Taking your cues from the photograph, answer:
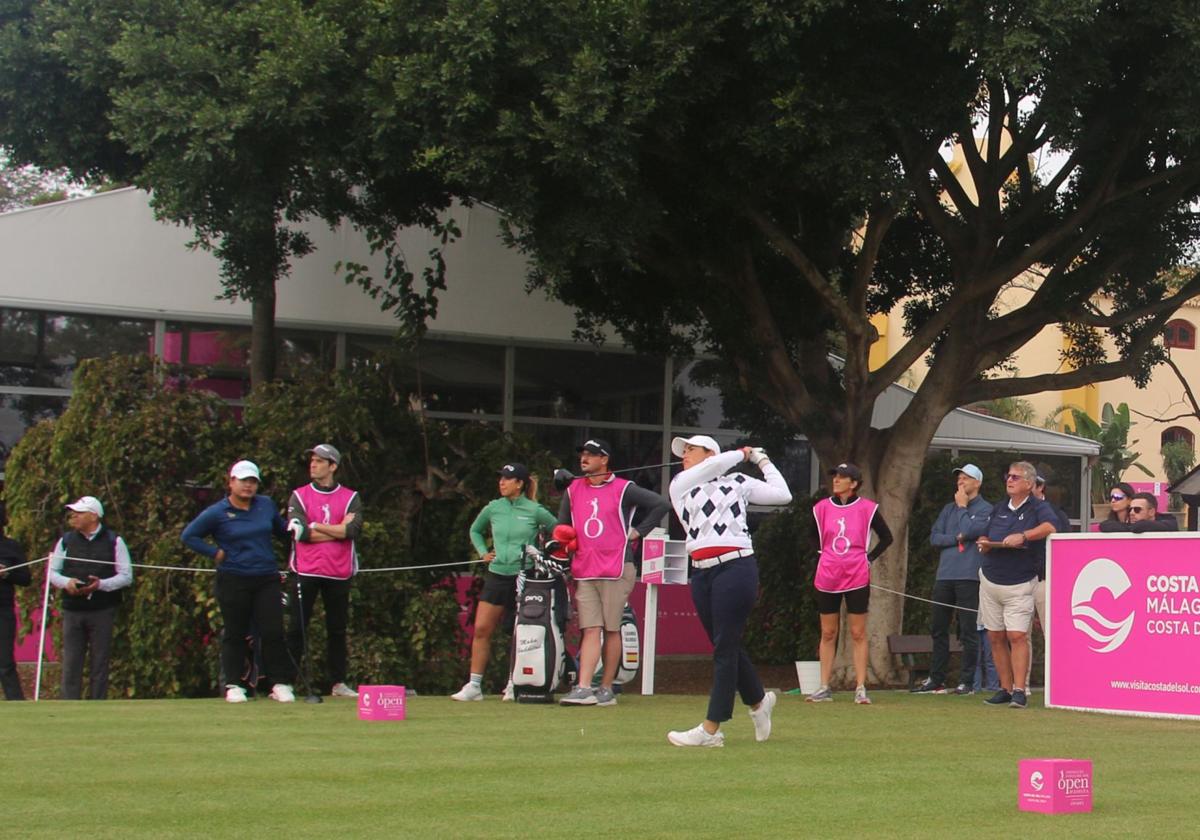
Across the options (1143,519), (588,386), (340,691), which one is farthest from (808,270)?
(340,691)

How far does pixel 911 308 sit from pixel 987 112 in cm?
410

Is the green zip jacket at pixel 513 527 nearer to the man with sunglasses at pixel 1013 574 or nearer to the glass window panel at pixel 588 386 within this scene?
the man with sunglasses at pixel 1013 574

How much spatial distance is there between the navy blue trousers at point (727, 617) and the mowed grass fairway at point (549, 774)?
0.33m

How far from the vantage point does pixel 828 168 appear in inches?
538

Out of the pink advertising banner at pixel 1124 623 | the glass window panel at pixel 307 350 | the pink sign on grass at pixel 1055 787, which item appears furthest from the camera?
the glass window panel at pixel 307 350

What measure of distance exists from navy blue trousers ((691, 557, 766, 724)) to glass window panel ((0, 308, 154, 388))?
1159cm

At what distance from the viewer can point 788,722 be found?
10516 millimetres

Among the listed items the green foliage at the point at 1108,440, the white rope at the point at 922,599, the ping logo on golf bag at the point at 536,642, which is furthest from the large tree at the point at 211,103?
the green foliage at the point at 1108,440

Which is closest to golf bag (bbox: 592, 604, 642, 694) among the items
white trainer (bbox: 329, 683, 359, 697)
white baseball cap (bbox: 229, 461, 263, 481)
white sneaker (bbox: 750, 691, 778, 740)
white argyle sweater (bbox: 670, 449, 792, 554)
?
white trainer (bbox: 329, 683, 359, 697)

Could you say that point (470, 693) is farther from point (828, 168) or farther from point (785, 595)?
point (785, 595)

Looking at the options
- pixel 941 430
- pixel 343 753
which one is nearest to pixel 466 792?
pixel 343 753

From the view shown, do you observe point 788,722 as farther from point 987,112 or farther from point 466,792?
point 987,112

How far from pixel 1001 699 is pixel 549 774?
659 cm

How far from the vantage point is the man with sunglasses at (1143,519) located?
13.6 metres
